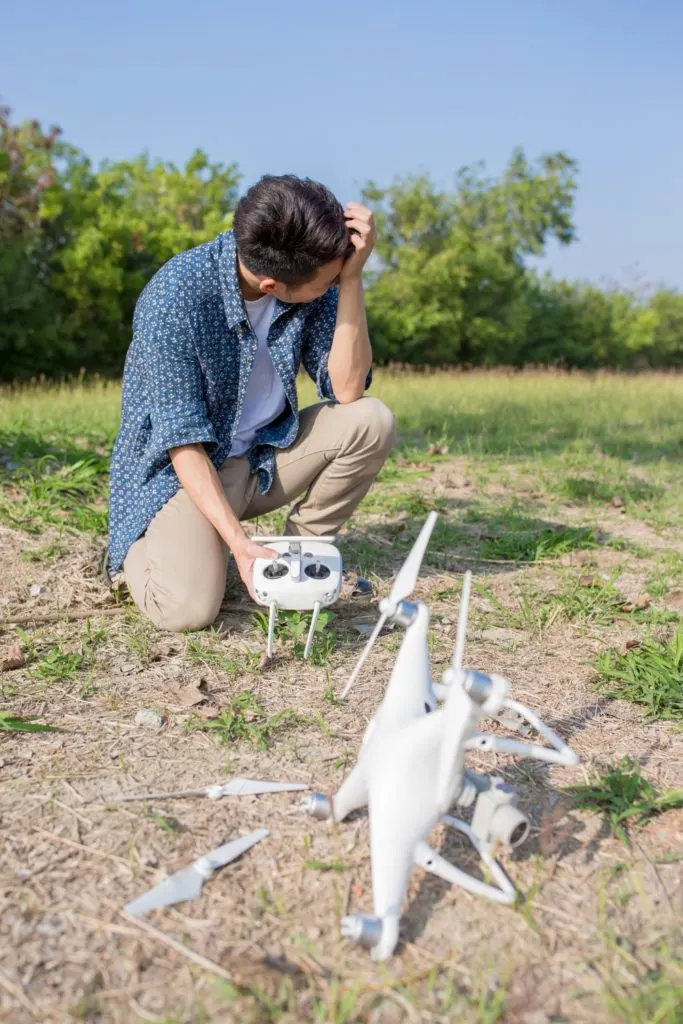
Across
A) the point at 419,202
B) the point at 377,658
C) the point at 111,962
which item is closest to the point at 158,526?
the point at 377,658

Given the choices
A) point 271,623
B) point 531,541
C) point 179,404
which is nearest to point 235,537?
point 271,623

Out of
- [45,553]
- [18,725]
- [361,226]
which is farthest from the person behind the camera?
[45,553]

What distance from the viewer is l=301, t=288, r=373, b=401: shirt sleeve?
10.4 feet

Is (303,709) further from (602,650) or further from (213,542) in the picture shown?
(602,650)

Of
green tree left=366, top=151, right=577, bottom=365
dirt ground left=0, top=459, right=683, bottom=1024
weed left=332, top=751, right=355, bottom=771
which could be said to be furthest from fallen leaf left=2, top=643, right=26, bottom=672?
green tree left=366, top=151, right=577, bottom=365

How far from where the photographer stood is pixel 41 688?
8.26 feet

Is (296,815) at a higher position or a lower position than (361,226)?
lower

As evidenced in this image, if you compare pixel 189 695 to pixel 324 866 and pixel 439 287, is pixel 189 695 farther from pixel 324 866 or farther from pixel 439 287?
pixel 439 287

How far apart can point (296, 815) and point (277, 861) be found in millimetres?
162

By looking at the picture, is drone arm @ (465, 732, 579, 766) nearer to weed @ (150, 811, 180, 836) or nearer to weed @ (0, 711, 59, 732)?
weed @ (150, 811, 180, 836)

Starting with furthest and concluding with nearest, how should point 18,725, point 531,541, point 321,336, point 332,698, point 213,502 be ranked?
point 531,541 < point 321,336 < point 213,502 < point 332,698 < point 18,725

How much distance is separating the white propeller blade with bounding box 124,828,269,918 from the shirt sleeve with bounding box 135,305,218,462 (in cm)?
137

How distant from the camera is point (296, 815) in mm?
1919

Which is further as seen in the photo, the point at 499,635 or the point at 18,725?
the point at 499,635
